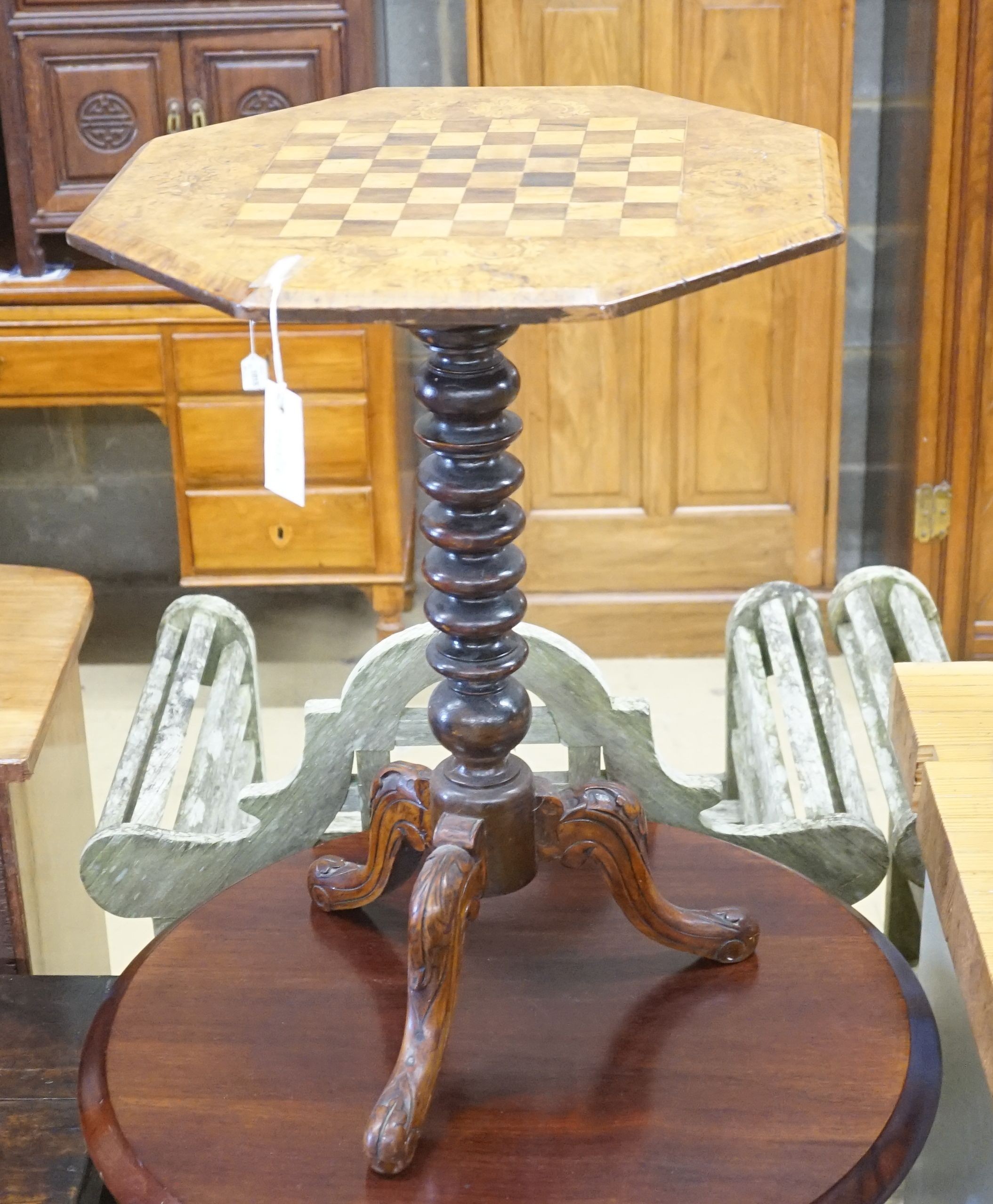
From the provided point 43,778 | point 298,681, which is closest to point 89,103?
point 298,681

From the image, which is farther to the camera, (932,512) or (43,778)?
(932,512)

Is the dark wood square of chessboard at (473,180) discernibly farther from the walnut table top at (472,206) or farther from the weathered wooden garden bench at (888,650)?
the weathered wooden garden bench at (888,650)

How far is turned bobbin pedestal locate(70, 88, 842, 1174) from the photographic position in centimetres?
106

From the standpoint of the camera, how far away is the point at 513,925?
1460 mm

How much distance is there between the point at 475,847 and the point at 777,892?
351mm

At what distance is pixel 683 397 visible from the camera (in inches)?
131

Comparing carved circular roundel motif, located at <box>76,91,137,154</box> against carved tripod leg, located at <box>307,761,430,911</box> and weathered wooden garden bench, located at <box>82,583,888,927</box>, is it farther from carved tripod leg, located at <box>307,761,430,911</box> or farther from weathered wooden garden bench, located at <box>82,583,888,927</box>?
carved tripod leg, located at <box>307,761,430,911</box>

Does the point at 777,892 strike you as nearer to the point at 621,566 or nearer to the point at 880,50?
the point at 621,566

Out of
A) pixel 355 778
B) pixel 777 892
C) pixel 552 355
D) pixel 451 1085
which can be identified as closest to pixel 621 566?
pixel 552 355

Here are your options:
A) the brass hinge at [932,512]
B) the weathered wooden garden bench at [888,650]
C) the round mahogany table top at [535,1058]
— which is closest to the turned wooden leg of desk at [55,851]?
the round mahogany table top at [535,1058]

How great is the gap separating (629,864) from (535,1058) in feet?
0.61

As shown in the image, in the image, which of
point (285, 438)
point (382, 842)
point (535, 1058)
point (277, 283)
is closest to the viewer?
point (277, 283)

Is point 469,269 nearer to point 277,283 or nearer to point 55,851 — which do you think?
point 277,283

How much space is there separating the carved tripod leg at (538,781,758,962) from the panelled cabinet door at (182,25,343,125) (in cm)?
209
